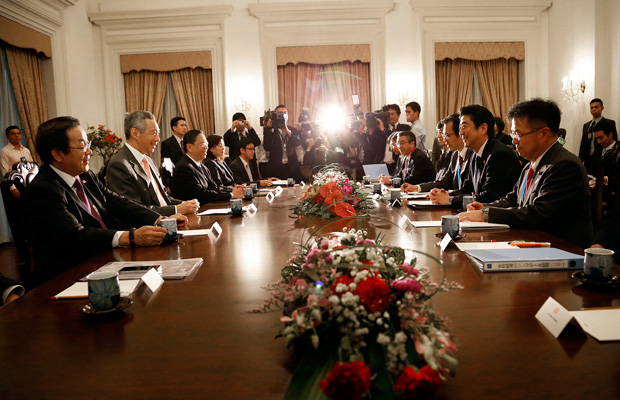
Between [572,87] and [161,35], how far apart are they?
686 cm

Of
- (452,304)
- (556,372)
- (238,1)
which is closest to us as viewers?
(556,372)

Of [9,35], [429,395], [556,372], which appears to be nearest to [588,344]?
[556,372]

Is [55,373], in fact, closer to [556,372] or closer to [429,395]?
[429,395]

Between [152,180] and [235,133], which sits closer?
[152,180]

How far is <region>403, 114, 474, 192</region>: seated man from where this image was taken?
155 inches

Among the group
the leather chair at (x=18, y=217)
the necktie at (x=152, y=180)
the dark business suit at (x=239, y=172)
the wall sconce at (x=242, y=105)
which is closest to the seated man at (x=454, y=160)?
the necktie at (x=152, y=180)

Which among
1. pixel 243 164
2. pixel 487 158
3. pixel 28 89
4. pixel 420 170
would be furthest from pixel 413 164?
pixel 28 89

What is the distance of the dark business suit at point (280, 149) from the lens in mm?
6812

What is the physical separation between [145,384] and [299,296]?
304 millimetres

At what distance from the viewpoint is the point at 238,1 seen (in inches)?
312

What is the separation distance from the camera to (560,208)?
6.98ft

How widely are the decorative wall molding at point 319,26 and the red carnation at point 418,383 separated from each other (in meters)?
7.70

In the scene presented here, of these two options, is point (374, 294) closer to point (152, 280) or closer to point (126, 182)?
point (152, 280)

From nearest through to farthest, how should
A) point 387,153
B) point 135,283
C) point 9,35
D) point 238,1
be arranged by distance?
point 135,283 → point 9,35 → point 387,153 → point 238,1
